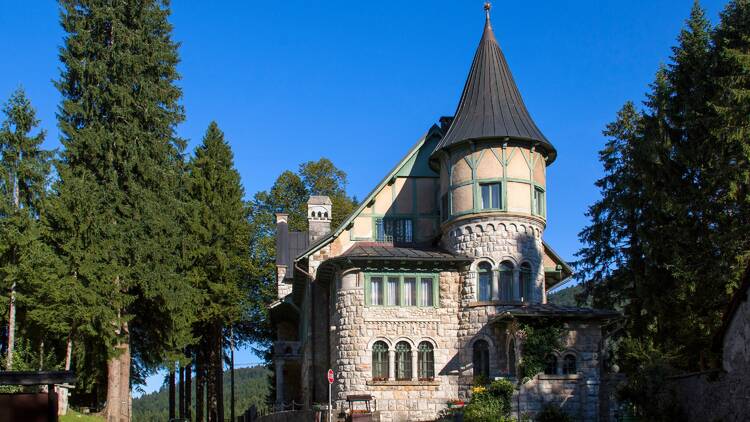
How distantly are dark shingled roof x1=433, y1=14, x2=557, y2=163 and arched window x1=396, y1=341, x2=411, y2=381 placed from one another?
24.3ft

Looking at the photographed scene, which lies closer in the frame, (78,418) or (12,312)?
(78,418)

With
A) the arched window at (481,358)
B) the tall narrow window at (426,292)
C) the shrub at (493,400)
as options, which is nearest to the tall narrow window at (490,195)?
the tall narrow window at (426,292)

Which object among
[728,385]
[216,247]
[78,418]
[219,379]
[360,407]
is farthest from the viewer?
[219,379]

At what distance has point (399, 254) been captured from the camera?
108 ft

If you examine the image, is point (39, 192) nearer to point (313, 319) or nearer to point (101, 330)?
point (101, 330)

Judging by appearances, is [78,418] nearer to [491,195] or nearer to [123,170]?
[123,170]

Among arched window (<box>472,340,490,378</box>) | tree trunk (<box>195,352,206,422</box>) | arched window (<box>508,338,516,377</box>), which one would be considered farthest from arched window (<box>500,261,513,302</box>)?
tree trunk (<box>195,352,206,422</box>)

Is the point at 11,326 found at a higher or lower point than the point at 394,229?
lower

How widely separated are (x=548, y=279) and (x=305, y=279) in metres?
10.7

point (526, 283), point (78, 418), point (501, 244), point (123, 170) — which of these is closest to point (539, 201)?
point (501, 244)

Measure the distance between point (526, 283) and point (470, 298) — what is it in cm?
211

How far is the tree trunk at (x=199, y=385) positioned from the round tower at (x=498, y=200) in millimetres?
20467

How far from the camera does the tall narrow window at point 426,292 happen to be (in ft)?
109

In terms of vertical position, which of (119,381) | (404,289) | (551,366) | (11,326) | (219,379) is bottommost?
(219,379)
